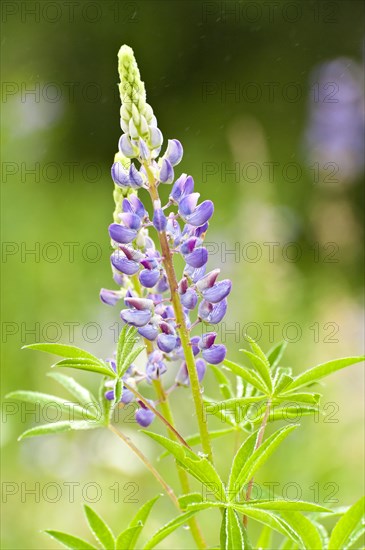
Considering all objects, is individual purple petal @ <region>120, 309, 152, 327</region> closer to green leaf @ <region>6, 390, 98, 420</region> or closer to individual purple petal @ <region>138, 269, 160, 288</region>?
individual purple petal @ <region>138, 269, 160, 288</region>

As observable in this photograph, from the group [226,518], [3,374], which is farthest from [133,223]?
[3,374]

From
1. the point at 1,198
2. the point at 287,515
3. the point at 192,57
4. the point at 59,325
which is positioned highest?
the point at 192,57

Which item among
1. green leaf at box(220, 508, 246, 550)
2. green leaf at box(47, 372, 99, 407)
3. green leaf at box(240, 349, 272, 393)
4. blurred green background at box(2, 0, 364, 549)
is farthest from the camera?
blurred green background at box(2, 0, 364, 549)

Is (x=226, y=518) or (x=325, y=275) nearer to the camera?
(x=226, y=518)

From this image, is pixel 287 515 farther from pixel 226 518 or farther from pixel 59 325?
pixel 59 325

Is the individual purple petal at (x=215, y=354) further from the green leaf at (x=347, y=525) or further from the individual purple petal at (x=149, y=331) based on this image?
the green leaf at (x=347, y=525)

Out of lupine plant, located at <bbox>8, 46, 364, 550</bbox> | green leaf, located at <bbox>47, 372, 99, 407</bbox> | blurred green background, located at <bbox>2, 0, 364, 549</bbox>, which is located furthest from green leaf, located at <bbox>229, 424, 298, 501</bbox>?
blurred green background, located at <bbox>2, 0, 364, 549</bbox>
